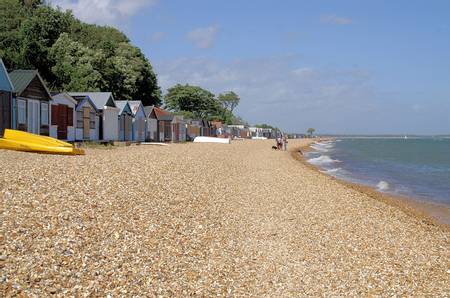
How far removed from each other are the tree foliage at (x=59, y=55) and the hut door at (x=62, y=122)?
1510 centimetres

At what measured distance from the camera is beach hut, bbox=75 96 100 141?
30.8 metres

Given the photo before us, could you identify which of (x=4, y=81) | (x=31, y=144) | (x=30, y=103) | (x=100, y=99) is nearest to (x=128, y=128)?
(x=100, y=99)

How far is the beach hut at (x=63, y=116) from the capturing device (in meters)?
27.5

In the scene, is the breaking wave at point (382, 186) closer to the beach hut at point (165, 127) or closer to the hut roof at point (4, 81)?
the hut roof at point (4, 81)

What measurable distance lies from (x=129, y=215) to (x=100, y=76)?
126 feet

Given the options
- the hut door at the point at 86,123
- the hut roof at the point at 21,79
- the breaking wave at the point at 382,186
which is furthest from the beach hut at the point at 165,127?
the breaking wave at the point at 382,186

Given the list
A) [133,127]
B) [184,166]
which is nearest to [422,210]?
[184,166]

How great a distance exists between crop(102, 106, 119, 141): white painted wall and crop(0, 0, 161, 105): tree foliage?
27.7 ft

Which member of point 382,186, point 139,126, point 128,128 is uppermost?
point 139,126

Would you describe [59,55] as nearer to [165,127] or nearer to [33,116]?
[165,127]

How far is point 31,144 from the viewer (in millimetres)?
18844

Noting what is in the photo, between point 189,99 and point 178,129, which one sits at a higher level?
point 189,99

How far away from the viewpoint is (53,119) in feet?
90.0

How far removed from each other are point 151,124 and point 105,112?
13.6 metres
